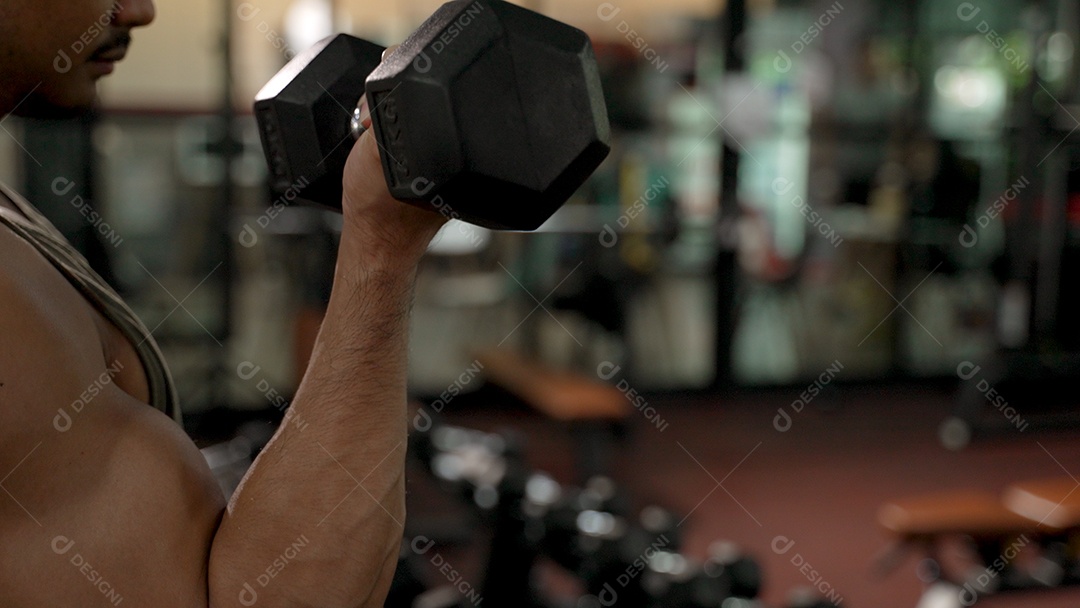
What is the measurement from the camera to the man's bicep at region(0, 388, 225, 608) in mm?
708

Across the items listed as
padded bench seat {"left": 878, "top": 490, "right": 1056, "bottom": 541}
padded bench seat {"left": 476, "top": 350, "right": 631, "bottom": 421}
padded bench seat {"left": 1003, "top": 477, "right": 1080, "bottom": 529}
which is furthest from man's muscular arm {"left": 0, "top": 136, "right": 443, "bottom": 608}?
padded bench seat {"left": 476, "top": 350, "right": 631, "bottom": 421}

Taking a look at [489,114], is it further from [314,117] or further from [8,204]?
[8,204]

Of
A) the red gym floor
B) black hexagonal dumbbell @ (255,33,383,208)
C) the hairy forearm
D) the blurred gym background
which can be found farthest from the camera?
the blurred gym background

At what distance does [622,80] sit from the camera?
181 inches

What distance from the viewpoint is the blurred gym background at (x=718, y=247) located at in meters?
3.99

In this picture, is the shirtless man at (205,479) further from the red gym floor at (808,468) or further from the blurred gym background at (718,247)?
the blurred gym background at (718,247)

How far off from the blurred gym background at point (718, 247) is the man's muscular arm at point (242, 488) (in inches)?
109

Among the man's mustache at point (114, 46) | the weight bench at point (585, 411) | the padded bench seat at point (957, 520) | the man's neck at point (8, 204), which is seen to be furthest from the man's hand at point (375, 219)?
the weight bench at point (585, 411)

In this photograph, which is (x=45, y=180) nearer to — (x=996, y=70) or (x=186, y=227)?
(x=186, y=227)

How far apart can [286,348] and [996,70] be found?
345cm

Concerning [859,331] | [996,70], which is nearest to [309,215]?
[859,331]

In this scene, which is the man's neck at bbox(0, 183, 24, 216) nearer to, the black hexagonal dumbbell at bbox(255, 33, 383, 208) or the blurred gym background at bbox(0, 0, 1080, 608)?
the black hexagonal dumbbell at bbox(255, 33, 383, 208)

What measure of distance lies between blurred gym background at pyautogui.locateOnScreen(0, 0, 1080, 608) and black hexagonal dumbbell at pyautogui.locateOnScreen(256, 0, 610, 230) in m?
2.87

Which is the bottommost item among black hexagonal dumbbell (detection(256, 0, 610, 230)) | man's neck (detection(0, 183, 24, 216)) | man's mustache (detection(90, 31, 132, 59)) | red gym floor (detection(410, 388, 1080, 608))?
red gym floor (detection(410, 388, 1080, 608))
